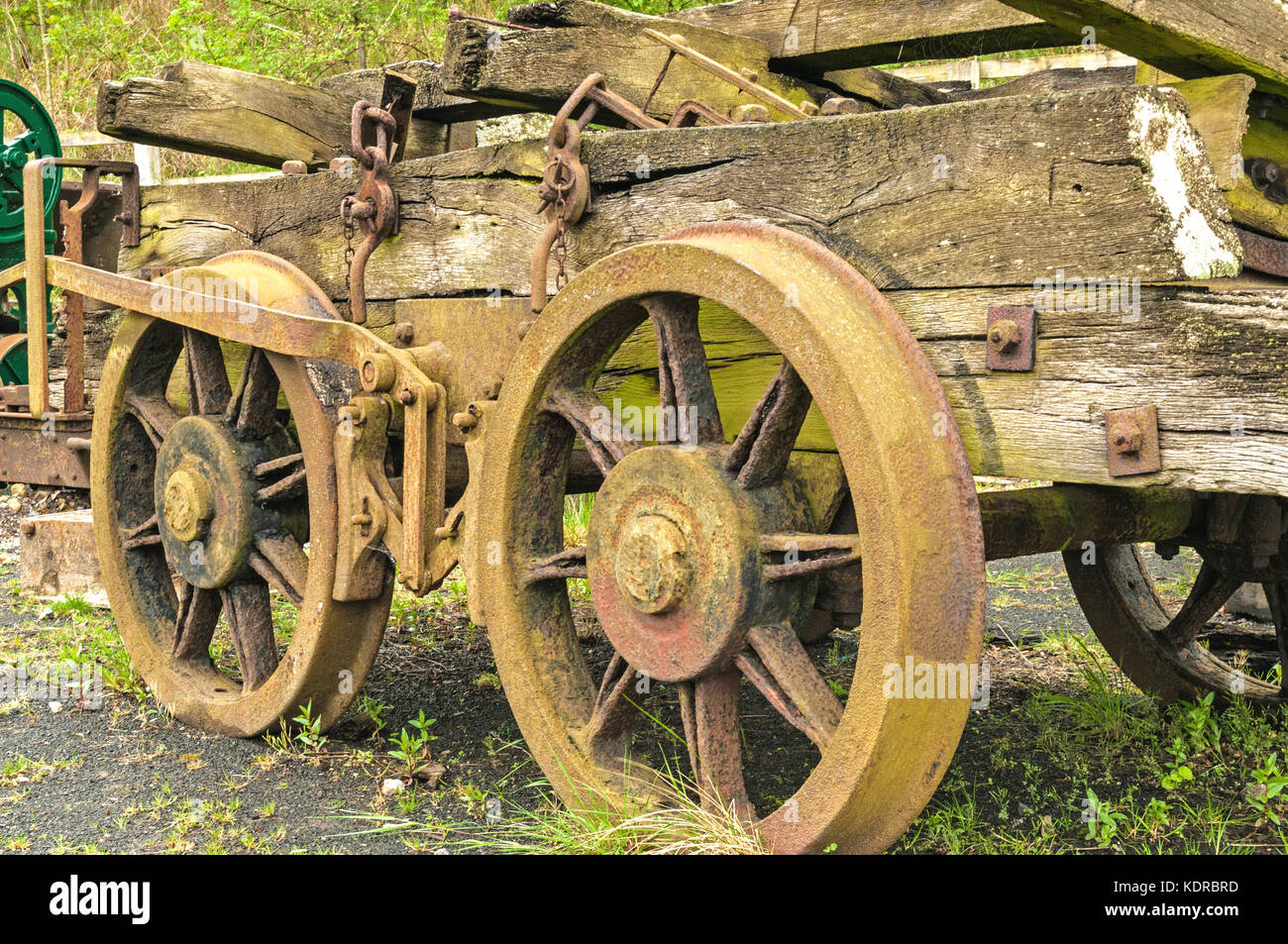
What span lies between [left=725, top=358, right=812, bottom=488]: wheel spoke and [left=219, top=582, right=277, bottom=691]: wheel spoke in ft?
5.92

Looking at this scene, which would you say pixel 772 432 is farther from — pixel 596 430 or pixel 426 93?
pixel 426 93

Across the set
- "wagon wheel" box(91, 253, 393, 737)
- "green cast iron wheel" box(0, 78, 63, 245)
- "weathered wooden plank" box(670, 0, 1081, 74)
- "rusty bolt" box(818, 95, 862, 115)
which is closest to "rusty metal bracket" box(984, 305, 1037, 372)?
"rusty bolt" box(818, 95, 862, 115)

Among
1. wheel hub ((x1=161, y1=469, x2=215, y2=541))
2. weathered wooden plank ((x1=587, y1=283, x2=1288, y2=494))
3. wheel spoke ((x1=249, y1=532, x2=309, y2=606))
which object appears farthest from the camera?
wheel hub ((x1=161, y1=469, x2=215, y2=541))

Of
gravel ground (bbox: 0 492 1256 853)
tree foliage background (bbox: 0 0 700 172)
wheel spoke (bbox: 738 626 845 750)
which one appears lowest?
gravel ground (bbox: 0 492 1256 853)

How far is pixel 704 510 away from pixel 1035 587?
393 cm

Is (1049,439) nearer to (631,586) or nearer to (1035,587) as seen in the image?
(631,586)

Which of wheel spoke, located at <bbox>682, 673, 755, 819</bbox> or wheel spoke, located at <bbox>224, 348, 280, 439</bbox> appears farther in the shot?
wheel spoke, located at <bbox>224, 348, 280, 439</bbox>

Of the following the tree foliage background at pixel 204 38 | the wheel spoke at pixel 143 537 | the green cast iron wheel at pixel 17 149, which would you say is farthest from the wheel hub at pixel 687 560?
the tree foliage background at pixel 204 38

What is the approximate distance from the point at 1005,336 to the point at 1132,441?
29cm

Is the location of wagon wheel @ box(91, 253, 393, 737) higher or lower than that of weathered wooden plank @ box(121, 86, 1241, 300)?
lower

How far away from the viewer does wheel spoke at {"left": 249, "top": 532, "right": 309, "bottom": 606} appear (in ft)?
11.5

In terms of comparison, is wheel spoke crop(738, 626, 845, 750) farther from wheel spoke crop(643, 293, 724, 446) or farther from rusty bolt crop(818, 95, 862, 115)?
rusty bolt crop(818, 95, 862, 115)

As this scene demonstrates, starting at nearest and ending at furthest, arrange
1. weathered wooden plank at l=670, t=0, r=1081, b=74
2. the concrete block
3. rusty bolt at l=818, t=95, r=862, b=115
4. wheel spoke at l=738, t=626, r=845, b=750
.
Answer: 1. wheel spoke at l=738, t=626, r=845, b=750
2. rusty bolt at l=818, t=95, r=862, b=115
3. weathered wooden plank at l=670, t=0, r=1081, b=74
4. the concrete block
